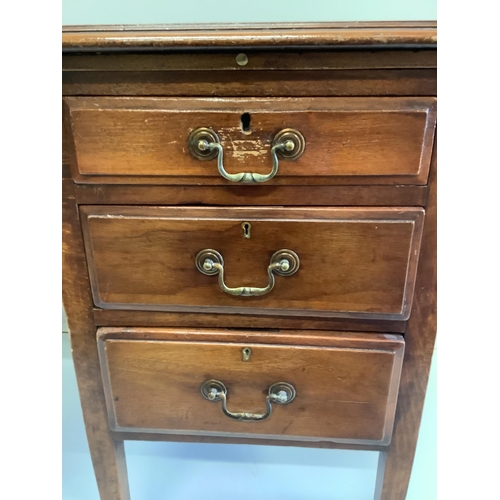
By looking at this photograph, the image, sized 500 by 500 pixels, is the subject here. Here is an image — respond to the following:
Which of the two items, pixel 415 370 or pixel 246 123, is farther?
pixel 415 370

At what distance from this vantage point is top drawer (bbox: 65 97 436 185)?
1.82 ft

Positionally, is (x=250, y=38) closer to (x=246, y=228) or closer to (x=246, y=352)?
(x=246, y=228)

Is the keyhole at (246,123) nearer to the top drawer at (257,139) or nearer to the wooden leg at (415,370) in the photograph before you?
the top drawer at (257,139)

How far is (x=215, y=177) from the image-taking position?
585 mm

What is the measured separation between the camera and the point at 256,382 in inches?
27.0

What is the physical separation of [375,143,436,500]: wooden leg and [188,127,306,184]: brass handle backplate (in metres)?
0.17

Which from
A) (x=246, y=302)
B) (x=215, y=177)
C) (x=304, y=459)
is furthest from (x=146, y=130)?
(x=304, y=459)

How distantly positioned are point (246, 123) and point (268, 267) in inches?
7.1

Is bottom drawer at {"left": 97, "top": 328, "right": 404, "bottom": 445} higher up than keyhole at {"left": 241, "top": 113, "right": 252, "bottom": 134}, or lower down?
lower down

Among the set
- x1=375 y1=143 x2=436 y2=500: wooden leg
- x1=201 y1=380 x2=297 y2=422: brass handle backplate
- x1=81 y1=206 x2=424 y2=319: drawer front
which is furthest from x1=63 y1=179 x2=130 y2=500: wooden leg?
x1=375 y1=143 x2=436 y2=500: wooden leg

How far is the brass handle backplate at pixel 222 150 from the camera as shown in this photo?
0.56 metres

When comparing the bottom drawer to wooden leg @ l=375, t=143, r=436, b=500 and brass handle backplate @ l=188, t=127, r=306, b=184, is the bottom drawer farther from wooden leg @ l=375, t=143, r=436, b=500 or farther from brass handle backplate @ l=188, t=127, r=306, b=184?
brass handle backplate @ l=188, t=127, r=306, b=184

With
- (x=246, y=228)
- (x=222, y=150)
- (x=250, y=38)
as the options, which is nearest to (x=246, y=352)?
(x=246, y=228)

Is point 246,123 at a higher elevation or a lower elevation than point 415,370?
higher
